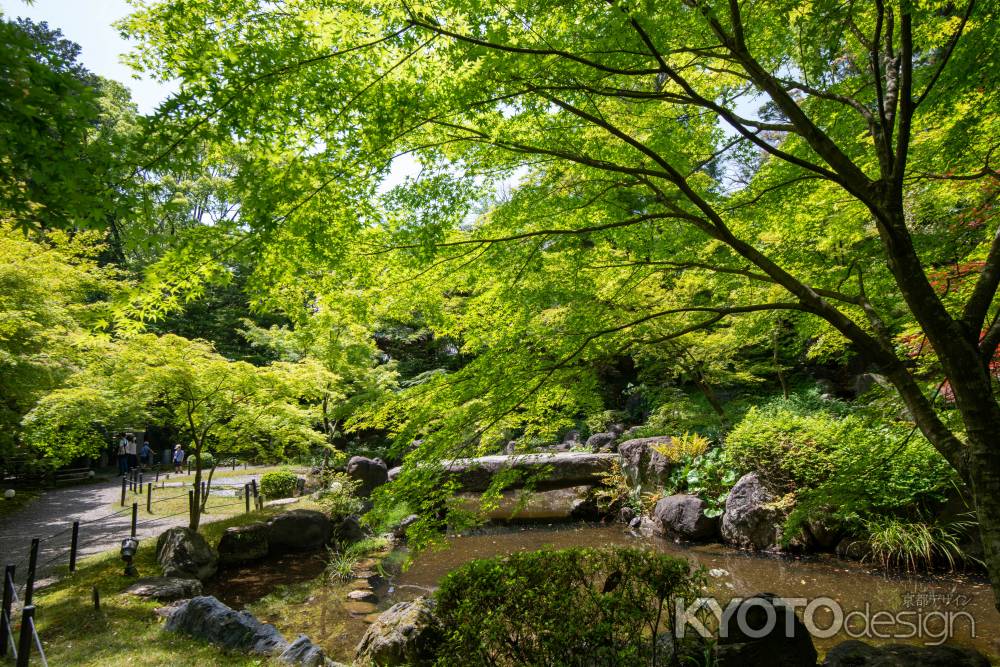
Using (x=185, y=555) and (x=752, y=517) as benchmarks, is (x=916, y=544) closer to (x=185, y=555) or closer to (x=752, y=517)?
(x=752, y=517)

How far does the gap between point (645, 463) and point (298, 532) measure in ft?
25.7

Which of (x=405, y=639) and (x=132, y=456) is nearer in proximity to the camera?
(x=405, y=639)

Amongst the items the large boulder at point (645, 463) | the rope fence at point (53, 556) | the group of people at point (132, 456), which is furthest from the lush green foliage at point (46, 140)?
the group of people at point (132, 456)

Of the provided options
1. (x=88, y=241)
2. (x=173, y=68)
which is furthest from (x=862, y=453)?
(x=88, y=241)

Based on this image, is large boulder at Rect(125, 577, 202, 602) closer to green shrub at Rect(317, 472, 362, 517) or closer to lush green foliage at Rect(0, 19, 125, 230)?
green shrub at Rect(317, 472, 362, 517)

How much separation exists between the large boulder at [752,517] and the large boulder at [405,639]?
623 cm

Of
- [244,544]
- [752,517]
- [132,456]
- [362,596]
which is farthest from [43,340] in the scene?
[752,517]

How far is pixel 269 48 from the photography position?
2.77 meters

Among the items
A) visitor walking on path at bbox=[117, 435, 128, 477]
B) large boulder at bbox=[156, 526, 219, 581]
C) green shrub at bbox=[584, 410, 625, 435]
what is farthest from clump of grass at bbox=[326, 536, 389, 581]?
visitor walking on path at bbox=[117, 435, 128, 477]

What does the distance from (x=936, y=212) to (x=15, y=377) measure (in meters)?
13.3

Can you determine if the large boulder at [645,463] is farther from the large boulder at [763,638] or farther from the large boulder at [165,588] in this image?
the large boulder at [165,588]

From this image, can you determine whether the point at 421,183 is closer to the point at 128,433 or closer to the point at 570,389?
the point at 570,389

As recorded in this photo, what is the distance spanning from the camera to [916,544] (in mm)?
7293
